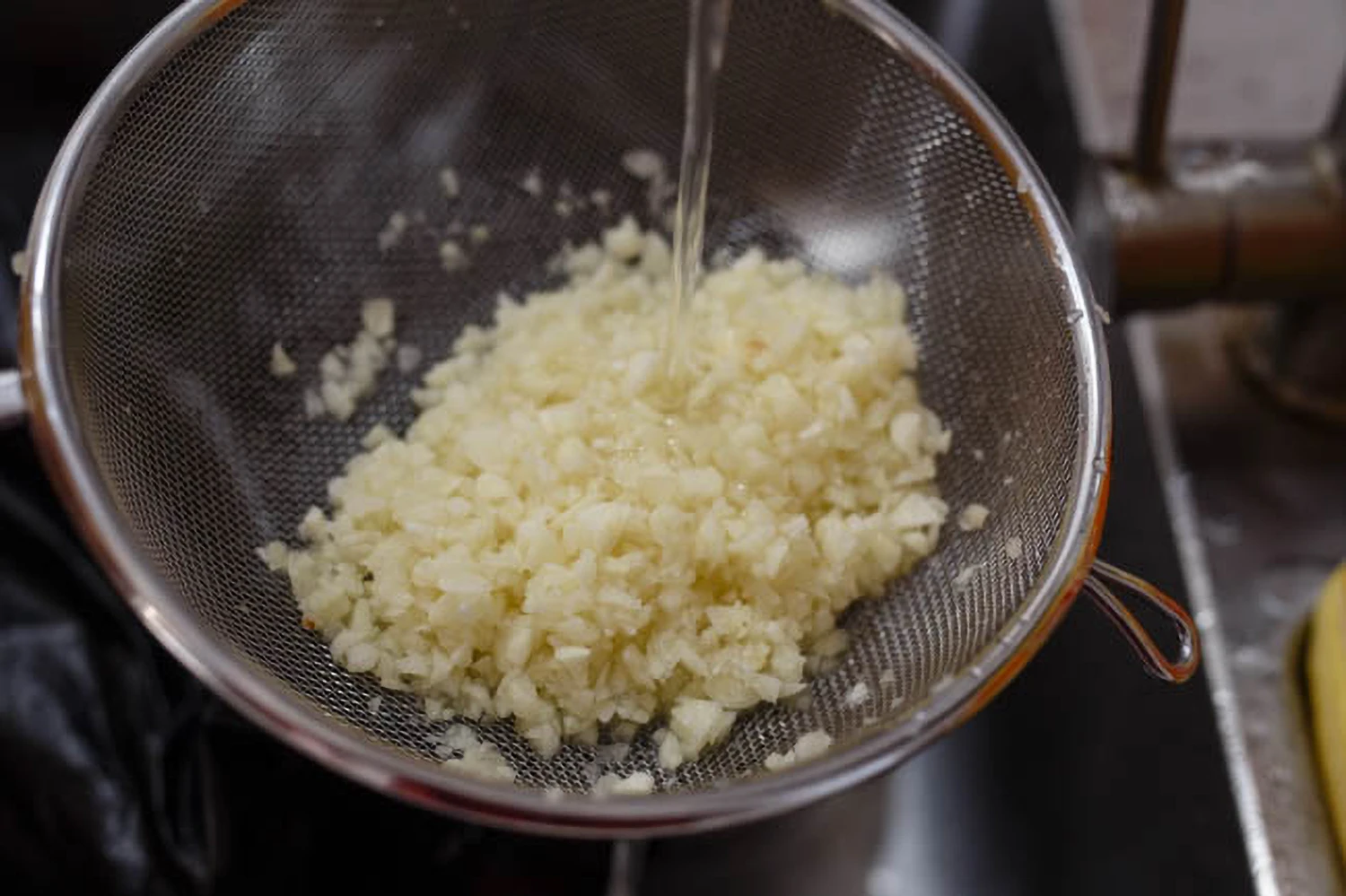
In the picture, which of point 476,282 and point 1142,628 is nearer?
point 1142,628

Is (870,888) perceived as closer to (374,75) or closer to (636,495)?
(636,495)

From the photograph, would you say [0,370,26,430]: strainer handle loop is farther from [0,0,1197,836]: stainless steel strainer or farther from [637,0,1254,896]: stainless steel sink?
[637,0,1254,896]: stainless steel sink

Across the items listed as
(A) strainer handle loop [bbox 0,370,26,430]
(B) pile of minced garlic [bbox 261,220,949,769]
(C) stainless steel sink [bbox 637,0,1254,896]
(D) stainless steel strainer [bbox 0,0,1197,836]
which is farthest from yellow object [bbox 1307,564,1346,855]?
(A) strainer handle loop [bbox 0,370,26,430]

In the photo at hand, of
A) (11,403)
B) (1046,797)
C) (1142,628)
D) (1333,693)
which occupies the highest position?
(11,403)

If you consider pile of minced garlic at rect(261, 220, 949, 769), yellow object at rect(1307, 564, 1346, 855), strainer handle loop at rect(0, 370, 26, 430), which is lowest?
yellow object at rect(1307, 564, 1346, 855)

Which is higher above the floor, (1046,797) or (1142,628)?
(1142,628)

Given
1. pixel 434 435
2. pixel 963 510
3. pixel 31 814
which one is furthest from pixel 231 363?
pixel 963 510

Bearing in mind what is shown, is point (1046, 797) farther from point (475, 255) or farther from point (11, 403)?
point (11, 403)

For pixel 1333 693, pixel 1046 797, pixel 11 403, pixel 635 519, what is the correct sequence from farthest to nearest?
pixel 1046 797
pixel 1333 693
pixel 635 519
pixel 11 403

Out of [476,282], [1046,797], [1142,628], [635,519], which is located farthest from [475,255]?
[1046,797]
